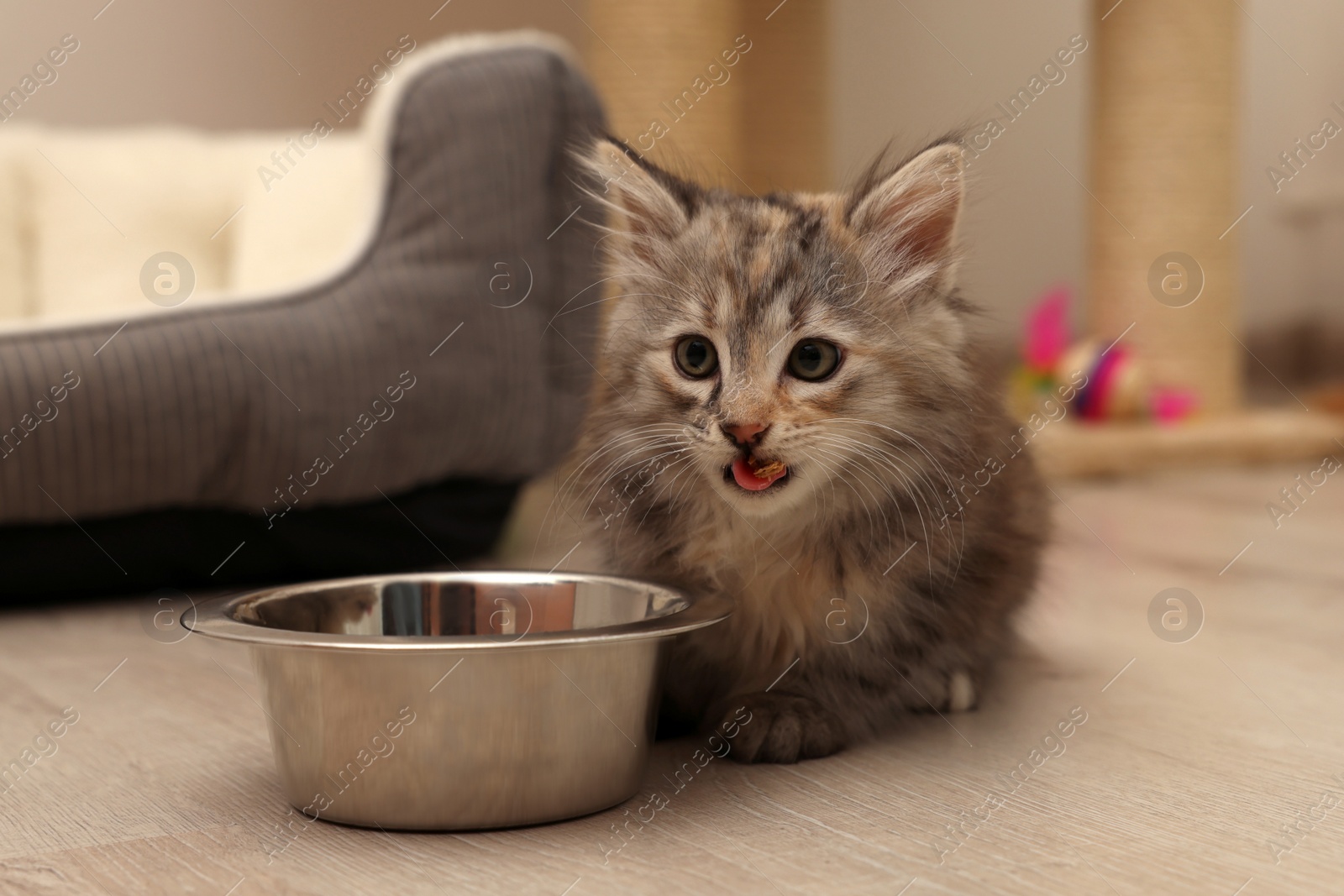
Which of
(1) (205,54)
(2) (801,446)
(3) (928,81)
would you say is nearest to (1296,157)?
(3) (928,81)

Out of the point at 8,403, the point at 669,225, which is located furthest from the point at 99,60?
the point at 669,225

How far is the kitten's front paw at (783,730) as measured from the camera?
54.9 inches

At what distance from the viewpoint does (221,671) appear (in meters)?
1.83

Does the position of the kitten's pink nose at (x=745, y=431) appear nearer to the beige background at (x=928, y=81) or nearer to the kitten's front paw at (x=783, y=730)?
the kitten's front paw at (x=783, y=730)

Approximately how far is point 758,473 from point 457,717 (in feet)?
1.33

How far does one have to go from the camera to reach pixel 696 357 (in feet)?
4.66

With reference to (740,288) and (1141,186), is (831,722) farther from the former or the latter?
(1141,186)

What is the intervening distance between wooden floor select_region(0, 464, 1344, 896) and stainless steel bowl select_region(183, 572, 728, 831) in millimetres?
34

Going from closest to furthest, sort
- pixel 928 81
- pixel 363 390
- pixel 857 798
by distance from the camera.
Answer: pixel 857 798, pixel 363 390, pixel 928 81

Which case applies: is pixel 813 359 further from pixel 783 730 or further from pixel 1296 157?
pixel 1296 157

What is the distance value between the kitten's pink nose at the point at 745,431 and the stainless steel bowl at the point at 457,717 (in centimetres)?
18

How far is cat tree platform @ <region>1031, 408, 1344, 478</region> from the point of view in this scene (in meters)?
3.74

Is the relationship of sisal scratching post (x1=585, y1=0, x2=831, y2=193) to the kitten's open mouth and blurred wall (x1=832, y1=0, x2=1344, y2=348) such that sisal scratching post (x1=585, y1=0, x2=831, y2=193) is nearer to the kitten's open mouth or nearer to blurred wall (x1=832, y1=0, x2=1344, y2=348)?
blurred wall (x1=832, y1=0, x2=1344, y2=348)

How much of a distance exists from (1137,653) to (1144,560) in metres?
0.71
